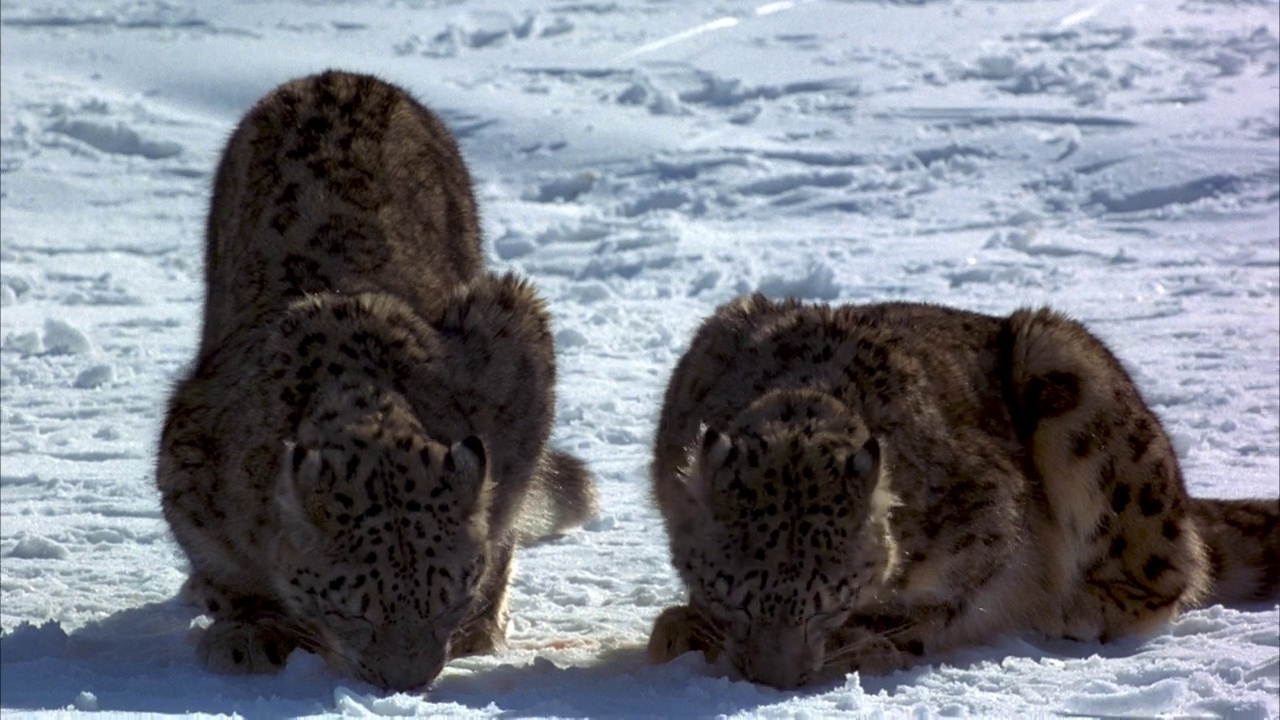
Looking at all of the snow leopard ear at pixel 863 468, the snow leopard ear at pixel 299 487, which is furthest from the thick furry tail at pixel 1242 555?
the snow leopard ear at pixel 299 487

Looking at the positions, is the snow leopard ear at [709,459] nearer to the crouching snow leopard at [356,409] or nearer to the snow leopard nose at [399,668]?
the crouching snow leopard at [356,409]

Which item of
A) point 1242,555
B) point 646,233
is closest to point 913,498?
point 1242,555

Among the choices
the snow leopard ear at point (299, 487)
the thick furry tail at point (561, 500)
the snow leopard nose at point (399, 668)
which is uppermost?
the snow leopard ear at point (299, 487)

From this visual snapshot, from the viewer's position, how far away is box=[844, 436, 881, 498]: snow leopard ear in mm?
5734

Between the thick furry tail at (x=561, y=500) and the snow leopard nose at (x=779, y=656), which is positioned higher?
the snow leopard nose at (x=779, y=656)

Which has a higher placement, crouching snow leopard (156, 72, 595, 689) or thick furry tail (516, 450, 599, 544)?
crouching snow leopard (156, 72, 595, 689)

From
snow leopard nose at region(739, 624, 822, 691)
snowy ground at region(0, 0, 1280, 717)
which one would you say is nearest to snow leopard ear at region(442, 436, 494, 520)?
snowy ground at region(0, 0, 1280, 717)

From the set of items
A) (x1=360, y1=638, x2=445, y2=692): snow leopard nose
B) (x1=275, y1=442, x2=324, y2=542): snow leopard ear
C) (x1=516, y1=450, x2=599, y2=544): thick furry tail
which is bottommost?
(x1=516, y1=450, x2=599, y2=544): thick furry tail

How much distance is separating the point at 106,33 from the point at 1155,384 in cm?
1235

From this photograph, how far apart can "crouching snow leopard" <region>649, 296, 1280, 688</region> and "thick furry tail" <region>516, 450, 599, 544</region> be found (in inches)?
36.6

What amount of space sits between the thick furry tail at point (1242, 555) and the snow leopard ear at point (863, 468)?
225cm

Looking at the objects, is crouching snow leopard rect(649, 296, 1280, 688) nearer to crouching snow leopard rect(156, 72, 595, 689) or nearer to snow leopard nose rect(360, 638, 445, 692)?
crouching snow leopard rect(156, 72, 595, 689)

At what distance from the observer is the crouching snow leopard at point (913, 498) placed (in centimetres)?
570

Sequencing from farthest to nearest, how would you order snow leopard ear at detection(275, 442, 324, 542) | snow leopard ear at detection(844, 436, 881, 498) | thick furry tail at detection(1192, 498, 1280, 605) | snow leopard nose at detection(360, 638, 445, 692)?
1. thick furry tail at detection(1192, 498, 1280, 605)
2. snow leopard ear at detection(844, 436, 881, 498)
3. snow leopard ear at detection(275, 442, 324, 542)
4. snow leopard nose at detection(360, 638, 445, 692)
